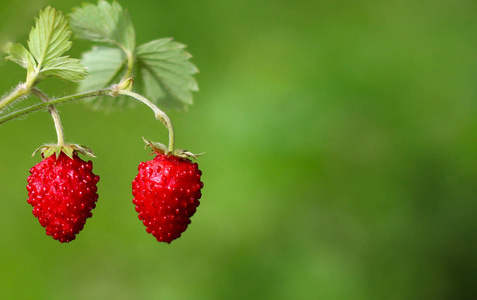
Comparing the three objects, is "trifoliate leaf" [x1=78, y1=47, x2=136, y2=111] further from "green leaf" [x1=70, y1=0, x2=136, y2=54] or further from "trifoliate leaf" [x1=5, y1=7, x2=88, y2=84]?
"trifoliate leaf" [x1=5, y1=7, x2=88, y2=84]

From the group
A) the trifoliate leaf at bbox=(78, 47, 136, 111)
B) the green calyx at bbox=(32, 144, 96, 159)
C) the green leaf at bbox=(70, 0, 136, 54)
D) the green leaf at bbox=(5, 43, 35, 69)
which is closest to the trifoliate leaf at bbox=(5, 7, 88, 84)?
the green leaf at bbox=(5, 43, 35, 69)

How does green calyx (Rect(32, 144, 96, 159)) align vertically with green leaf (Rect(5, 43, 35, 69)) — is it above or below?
below

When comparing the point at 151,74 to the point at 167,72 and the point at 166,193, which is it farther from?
the point at 166,193

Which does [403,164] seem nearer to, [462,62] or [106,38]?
[462,62]

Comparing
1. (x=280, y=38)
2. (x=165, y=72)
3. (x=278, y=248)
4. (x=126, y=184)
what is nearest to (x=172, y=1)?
(x=280, y=38)

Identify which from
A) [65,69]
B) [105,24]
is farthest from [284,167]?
[65,69]

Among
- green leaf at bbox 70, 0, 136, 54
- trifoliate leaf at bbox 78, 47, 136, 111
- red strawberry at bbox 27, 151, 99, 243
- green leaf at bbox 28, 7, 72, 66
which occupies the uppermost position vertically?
green leaf at bbox 28, 7, 72, 66

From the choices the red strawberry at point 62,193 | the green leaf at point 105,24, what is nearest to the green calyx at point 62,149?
the red strawberry at point 62,193
